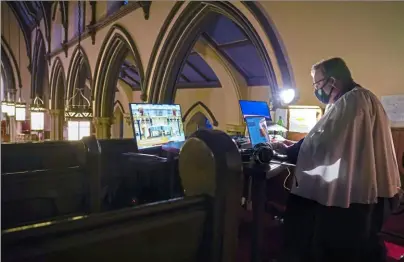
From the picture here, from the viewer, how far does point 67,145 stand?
236 cm

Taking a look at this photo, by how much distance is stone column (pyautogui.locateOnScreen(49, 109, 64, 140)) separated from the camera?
11.5 metres

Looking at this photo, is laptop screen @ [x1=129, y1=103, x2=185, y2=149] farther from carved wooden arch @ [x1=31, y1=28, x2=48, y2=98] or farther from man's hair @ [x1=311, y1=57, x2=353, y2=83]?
carved wooden arch @ [x1=31, y1=28, x2=48, y2=98]

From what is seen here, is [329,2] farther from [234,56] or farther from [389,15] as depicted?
[234,56]

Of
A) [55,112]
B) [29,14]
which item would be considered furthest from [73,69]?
[29,14]

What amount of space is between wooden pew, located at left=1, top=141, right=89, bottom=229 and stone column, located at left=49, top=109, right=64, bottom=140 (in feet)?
32.3

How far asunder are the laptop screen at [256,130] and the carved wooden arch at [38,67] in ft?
41.2

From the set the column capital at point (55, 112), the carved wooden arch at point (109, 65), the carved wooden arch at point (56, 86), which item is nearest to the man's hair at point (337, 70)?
the carved wooden arch at point (109, 65)

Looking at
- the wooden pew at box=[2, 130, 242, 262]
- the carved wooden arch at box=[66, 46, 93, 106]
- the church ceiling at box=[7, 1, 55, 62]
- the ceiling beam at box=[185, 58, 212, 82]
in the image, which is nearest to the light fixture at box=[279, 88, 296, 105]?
the wooden pew at box=[2, 130, 242, 262]

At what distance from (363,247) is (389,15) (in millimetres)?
2146

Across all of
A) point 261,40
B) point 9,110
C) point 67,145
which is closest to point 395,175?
point 67,145

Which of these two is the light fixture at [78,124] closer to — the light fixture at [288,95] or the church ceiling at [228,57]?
the light fixture at [288,95]

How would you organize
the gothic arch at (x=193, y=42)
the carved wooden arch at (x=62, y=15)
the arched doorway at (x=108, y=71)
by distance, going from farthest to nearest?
1. the carved wooden arch at (x=62, y=15)
2. the arched doorway at (x=108, y=71)
3. the gothic arch at (x=193, y=42)

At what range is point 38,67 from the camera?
1320 centimetres

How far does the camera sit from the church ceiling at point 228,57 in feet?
20.7
